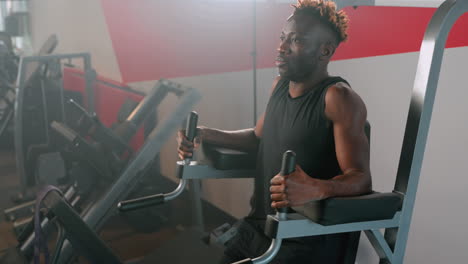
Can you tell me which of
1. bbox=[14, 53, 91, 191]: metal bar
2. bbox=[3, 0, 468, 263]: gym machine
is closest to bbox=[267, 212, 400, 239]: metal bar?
bbox=[3, 0, 468, 263]: gym machine

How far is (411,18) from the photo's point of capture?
1458 mm

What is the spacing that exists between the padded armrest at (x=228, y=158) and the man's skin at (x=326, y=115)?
6cm

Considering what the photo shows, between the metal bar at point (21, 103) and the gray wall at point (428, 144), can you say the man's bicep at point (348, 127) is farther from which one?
the metal bar at point (21, 103)

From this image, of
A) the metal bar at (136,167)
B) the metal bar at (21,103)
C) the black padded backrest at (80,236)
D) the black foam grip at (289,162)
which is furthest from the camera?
the metal bar at (21,103)

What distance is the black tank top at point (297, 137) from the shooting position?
114 cm

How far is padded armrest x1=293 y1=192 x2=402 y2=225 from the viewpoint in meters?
0.91

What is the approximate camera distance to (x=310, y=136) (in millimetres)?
1151

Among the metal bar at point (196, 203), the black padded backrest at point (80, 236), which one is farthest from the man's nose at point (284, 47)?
the metal bar at point (196, 203)

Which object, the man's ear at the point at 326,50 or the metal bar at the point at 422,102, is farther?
the man's ear at the point at 326,50

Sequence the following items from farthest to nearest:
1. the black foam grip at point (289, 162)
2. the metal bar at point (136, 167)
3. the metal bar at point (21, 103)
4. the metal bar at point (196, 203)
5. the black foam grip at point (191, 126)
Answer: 1. the metal bar at point (21, 103)
2. the metal bar at point (196, 203)
3. the metal bar at point (136, 167)
4. the black foam grip at point (191, 126)
5. the black foam grip at point (289, 162)

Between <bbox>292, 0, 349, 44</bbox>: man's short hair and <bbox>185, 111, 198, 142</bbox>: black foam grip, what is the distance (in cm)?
38

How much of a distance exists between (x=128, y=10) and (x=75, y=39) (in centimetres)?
136

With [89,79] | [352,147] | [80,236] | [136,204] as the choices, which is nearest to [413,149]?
[352,147]

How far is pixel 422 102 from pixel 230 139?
0.60 m
